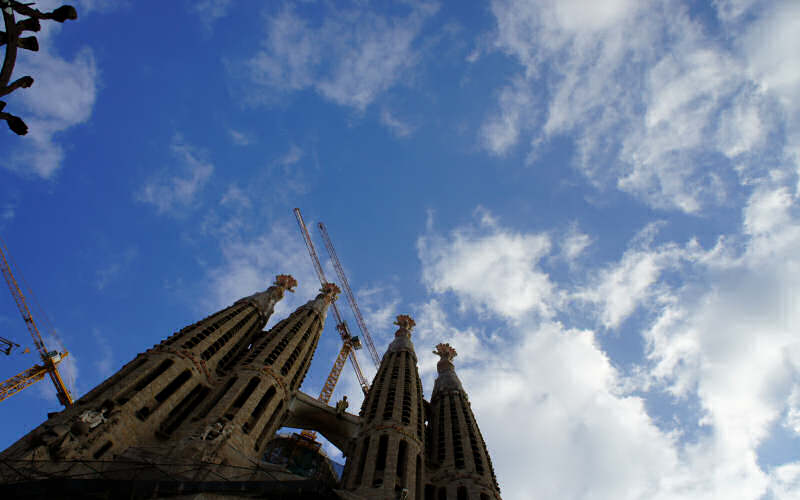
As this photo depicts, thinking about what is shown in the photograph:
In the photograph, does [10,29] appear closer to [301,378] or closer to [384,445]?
[384,445]

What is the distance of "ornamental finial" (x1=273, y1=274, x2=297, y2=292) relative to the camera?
72.8m

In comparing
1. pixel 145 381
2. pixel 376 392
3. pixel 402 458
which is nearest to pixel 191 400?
pixel 145 381

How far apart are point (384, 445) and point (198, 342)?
62.5 ft

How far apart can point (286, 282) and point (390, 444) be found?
39.9 m

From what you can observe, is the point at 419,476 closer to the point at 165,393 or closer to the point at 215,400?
the point at 215,400

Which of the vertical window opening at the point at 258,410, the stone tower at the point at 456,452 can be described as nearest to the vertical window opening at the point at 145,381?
the vertical window opening at the point at 258,410

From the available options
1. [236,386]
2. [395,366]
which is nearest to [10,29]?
[236,386]

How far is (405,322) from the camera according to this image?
8119 centimetres

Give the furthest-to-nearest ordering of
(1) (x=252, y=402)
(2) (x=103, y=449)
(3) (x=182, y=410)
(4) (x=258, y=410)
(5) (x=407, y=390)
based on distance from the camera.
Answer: (5) (x=407, y=390), (4) (x=258, y=410), (1) (x=252, y=402), (3) (x=182, y=410), (2) (x=103, y=449)

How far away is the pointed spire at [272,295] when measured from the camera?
202 ft

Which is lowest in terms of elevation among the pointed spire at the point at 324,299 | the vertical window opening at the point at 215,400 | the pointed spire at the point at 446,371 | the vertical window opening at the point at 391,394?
the vertical window opening at the point at 215,400

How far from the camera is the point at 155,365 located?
37.4m

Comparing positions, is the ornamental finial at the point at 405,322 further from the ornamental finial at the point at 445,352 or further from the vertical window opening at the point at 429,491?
the vertical window opening at the point at 429,491

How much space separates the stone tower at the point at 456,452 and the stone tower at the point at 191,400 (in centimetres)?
1494
